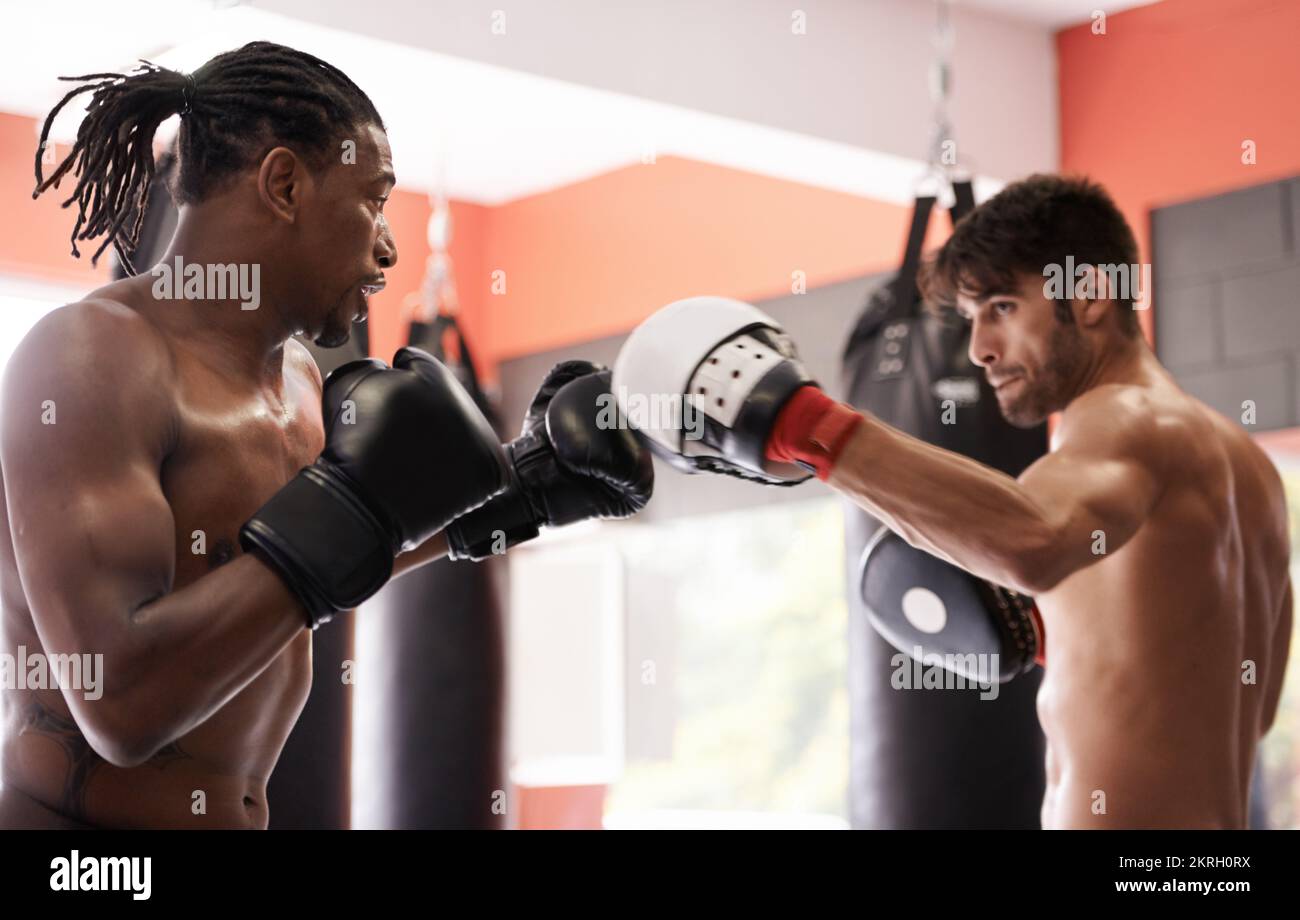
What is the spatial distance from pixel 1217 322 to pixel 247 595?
300cm

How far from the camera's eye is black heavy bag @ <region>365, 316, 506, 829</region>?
336 centimetres

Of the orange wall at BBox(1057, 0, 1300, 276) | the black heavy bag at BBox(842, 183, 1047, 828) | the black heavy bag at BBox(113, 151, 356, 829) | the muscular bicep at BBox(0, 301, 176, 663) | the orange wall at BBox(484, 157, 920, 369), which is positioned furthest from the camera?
the orange wall at BBox(484, 157, 920, 369)

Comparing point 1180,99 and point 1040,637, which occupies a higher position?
point 1180,99

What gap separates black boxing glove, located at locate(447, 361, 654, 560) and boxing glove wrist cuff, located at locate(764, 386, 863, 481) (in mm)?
159

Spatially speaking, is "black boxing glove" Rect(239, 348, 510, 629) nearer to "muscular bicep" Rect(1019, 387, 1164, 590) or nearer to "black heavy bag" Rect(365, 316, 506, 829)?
"muscular bicep" Rect(1019, 387, 1164, 590)

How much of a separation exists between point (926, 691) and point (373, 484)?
1.67m

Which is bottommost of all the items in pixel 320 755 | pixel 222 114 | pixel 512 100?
pixel 320 755

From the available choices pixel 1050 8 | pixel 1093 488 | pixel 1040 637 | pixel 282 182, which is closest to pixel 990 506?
pixel 1093 488

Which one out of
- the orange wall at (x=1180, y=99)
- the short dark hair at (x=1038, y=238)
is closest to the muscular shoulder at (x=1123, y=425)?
the short dark hair at (x=1038, y=238)

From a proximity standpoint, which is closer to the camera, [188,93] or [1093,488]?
[188,93]

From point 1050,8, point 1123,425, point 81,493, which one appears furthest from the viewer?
point 1050,8

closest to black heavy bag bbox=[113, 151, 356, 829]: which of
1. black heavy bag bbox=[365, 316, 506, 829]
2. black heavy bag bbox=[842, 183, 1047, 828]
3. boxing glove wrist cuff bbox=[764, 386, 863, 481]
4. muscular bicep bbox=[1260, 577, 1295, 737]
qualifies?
black heavy bag bbox=[365, 316, 506, 829]

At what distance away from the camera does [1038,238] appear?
2336mm

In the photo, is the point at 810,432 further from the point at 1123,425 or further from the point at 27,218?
the point at 27,218
